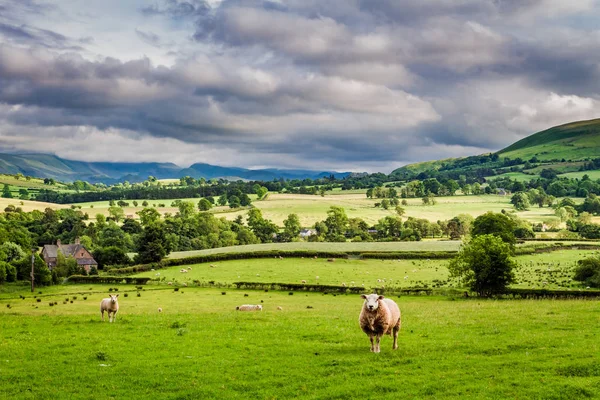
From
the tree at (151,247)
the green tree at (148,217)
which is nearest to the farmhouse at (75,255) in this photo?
the tree at (151,247)

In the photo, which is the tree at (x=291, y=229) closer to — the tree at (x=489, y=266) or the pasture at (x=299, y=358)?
the tree at (x=489, y=266)

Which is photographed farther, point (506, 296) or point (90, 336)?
point (506, 296)

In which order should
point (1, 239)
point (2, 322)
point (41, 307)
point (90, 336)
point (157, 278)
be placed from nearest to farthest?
point (90, 336)
point (2, 322)
point (41, 307)
point (157, 278)
point (1, 239)

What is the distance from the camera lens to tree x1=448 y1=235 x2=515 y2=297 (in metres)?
53.8

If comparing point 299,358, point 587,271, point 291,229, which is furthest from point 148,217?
point 299,358

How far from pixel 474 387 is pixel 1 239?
381 feet

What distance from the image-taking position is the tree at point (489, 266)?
53.8 meters

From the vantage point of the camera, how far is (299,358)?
20.8 meters

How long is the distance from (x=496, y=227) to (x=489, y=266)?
4437cm

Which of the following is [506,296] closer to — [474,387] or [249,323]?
[249,323]

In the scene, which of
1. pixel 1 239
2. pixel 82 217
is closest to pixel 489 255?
pixel 1 239

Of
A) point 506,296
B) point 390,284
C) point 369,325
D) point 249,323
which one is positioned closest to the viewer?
point 369,325

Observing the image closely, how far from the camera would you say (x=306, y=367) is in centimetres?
1947

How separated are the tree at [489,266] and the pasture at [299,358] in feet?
68.9
